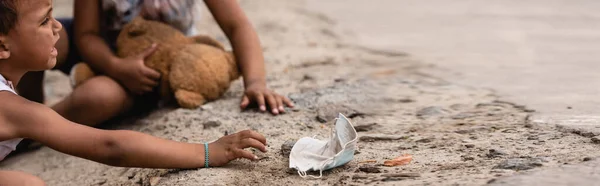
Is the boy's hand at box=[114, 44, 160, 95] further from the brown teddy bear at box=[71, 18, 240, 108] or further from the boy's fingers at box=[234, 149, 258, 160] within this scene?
the boy's fingers at box=[234, 149, 258, 160]

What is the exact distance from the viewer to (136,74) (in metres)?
2.81

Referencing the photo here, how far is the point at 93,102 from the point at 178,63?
0.32 meters

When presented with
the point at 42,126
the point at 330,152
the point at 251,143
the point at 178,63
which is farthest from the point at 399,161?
the point at 178,63

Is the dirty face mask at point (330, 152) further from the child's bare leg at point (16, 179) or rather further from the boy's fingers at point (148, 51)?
the boy's fingers at point (148, 51)

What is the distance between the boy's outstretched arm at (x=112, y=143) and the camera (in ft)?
6.40

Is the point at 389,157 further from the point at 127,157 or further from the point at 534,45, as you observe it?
the point at 534,45

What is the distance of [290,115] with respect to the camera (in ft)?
8.96

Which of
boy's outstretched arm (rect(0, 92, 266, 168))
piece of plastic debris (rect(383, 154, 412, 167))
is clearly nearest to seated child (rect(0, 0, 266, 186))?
boy's outstretched arm (rect(0, 92, 266, 168))

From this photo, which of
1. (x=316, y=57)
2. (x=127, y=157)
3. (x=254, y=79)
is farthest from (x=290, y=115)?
(x=316, y=57)

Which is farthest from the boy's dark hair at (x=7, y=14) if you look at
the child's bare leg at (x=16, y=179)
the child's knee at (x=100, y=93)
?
the child's knee at (x=100, y=93)

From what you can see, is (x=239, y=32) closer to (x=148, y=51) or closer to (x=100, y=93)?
(x=148, y=51)

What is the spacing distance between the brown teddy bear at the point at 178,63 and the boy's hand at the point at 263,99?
0.14 metres

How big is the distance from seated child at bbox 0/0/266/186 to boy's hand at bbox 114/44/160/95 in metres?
0.72

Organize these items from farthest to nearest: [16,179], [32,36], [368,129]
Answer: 1. [368,129]
2. [32,36]
3. [16,179]
